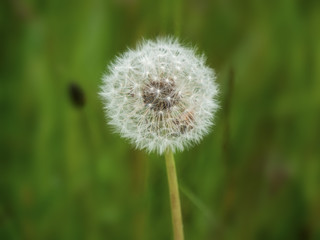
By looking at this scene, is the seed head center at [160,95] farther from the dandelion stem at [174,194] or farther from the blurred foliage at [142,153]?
the blurred foliage at [142,153]

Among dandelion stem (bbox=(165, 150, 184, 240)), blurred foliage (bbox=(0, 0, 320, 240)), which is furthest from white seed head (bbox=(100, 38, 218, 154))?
blurred foliage (bbox=(0, 0, 320, 240))

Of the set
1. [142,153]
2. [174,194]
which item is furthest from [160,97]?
[142,153]

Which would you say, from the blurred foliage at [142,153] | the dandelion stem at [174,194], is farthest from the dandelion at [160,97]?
the blurred foliage at [142,153]

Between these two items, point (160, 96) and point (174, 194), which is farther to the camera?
point (160, 96)

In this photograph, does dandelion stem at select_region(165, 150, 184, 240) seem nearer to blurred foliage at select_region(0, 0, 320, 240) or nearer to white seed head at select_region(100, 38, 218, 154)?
white seed head at select_region(100, 38, 218, 154)

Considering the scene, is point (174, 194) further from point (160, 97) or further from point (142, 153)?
point (142, 153)
